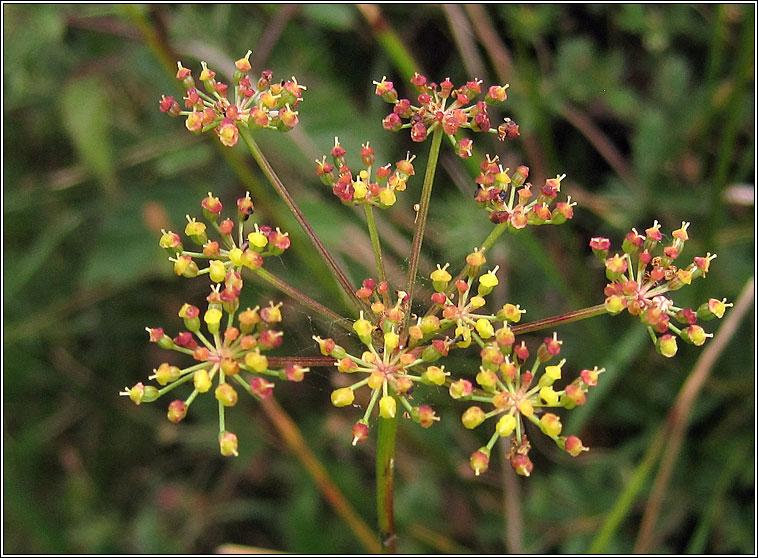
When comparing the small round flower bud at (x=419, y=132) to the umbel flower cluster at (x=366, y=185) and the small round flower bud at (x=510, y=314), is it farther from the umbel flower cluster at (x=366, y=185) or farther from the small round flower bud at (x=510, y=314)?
the small round flower bud at (x=510, y=314)

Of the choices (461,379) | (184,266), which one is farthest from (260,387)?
(461,379)

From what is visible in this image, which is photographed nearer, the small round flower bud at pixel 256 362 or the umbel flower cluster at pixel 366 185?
the small round flower bud at pixel 256 362

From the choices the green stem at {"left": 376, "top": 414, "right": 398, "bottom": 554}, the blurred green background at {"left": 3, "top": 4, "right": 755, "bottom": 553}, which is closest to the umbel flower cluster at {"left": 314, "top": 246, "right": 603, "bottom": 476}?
the green stem at {"left": 376, "top": 414, "right": 398, "bottom": 554}

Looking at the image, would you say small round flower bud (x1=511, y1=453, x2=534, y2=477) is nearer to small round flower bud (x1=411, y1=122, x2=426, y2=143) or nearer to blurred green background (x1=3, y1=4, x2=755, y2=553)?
small round flower bud (x1=411, y1=122, x2=426, y2=143)

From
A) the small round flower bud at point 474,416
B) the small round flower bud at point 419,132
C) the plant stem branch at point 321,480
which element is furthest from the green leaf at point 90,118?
the small round flower bud at point 474,416

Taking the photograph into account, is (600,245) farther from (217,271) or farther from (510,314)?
(217,271)

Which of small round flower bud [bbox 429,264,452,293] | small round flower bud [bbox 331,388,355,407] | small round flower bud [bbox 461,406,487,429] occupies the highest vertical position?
small round flower bud [bbox 429,264,452,293]

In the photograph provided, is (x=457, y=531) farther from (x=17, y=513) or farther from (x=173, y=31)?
(x=173, y=31)
